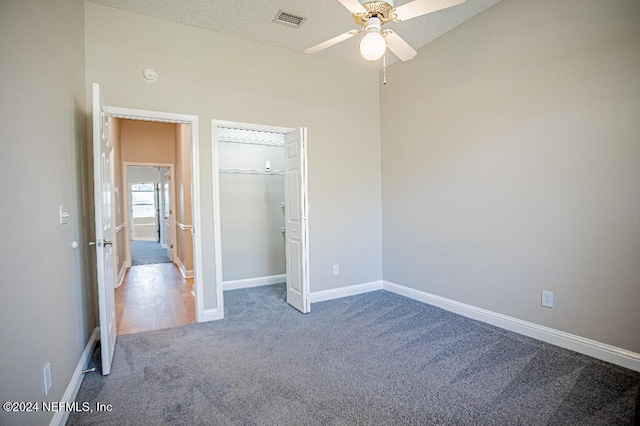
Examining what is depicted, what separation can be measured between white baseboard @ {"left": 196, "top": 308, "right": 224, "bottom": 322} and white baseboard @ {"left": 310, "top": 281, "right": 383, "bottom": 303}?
1.14 metres

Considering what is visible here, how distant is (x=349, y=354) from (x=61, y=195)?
2.38m

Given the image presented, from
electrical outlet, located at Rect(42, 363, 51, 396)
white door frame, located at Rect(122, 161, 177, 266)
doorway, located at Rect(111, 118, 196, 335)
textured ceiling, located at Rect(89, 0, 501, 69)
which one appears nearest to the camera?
electrical outlet, located at Rect(42, 363, 51, 396)

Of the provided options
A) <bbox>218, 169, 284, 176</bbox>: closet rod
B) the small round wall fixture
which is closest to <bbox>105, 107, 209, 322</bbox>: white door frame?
the small round wall fixture

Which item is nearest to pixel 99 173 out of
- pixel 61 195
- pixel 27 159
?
pixel 61 195

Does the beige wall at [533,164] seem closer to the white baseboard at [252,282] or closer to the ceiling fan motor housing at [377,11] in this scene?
the ceiling fan motor housing at [377,11]

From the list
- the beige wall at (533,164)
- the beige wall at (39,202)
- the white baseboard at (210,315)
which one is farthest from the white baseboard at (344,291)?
the beige wall at (39,202)

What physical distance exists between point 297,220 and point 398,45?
2.06 m

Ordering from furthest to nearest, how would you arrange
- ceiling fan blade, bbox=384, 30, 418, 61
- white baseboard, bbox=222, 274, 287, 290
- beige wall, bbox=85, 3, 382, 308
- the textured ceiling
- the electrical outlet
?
white baseboard, bbox=222, 274, 287, 290 → beige wall, bbox=85, 3, 382, 308 → the textured ceiling → ceiling fan blade, bbox=384, 30, 418, 61 → the electrical outlet

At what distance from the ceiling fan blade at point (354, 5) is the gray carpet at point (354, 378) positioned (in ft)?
8.17

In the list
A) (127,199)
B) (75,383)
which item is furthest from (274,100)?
(127,199)

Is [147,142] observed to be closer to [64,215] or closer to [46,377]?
[64,215]

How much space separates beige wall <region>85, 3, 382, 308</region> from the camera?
302 centimetres

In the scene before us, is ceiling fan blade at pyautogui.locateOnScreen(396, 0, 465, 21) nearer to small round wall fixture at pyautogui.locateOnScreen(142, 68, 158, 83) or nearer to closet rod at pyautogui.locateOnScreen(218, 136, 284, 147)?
small round wall fixture at pyautogui.locateOnScreen(142, 68, 158, 83)

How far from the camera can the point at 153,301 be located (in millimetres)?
4227
